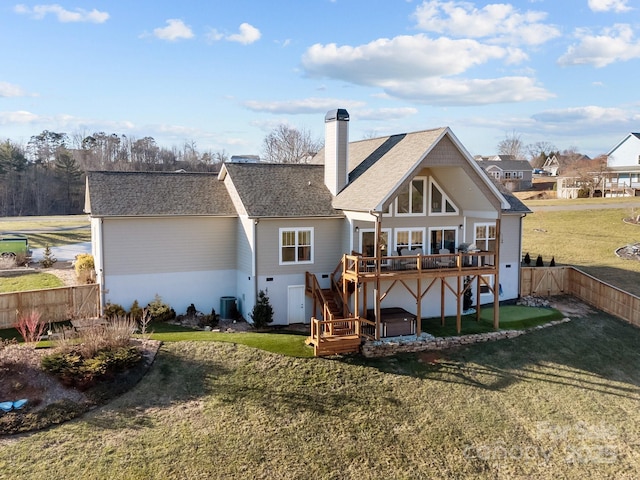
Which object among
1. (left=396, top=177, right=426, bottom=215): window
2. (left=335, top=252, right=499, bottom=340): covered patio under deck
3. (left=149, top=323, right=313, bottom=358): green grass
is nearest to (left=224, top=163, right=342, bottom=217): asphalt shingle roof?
(left=396, top=177, right=426, bottom=215): window

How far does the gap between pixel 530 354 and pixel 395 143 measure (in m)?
9.91

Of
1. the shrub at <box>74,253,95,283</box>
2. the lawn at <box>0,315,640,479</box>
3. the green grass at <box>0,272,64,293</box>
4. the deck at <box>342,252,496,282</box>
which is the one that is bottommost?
the lawn at <box>0,315,640,479</box>

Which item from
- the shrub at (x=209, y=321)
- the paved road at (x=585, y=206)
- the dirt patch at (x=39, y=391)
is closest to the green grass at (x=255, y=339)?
the shrub at (x=209, y=321)

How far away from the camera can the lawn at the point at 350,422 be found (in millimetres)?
12000

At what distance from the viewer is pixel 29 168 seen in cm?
7050

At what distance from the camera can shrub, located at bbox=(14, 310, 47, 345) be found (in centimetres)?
1634

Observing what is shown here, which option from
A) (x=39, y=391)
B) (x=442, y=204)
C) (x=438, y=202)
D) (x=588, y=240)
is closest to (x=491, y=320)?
(x=442, y=204)

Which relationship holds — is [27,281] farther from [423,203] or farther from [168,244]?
[423,203]

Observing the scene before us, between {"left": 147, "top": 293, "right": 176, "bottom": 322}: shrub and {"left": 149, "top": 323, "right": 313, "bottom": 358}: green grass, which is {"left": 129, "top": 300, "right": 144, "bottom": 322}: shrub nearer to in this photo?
{"left": 147, "top": 293, "right": 176, "bottom": 322}: shrub

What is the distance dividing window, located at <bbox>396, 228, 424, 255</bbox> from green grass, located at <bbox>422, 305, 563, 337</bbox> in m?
3.21

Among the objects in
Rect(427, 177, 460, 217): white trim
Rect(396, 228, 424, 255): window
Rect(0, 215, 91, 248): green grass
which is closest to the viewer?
Rect(396, 228, 424, 255): window

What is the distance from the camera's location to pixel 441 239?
73.8 feet

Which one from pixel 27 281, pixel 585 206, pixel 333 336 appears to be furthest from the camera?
pixel 585 206

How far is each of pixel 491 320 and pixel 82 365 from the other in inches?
623
